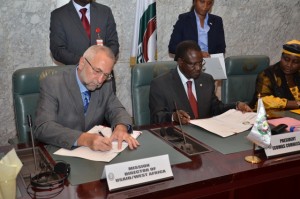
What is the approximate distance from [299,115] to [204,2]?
5.74 feet

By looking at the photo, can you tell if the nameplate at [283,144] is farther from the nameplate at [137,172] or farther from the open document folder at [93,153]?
the open document folder at [93,153]

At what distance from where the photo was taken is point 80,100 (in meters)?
2.10

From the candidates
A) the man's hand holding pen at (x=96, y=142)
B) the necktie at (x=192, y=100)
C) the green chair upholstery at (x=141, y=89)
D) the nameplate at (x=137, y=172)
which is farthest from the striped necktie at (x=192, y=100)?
the nameplate at (x=137, y=172)

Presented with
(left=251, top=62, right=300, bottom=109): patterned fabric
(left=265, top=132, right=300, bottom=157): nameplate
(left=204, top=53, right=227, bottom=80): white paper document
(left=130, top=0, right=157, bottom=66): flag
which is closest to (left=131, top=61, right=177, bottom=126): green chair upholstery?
(left=204, top=53, right=227, bottom=80): white paper document

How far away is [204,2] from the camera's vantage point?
12.1 feet

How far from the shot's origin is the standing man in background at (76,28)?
3.07 m

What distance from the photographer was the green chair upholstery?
259 centimetres

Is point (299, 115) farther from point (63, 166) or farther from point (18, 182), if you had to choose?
point (18, 182)

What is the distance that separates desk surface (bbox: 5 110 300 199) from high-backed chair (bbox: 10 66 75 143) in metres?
0.68

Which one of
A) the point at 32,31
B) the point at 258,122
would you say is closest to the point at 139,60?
the point at 32,31

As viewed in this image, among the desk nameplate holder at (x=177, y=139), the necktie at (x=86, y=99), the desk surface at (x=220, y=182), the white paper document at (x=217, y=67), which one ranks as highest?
the white paper document at (x=217, y=67)

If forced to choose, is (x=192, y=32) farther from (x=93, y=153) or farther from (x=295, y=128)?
(x=93, y=153)

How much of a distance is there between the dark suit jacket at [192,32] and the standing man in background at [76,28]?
78cm

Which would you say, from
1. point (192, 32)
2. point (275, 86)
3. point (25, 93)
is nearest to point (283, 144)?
point (275, 86)
